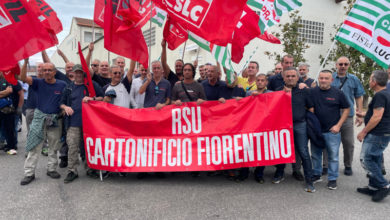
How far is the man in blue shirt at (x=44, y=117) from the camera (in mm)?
4758

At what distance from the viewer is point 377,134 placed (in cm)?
406

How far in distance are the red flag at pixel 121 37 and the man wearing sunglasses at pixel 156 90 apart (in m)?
0.24

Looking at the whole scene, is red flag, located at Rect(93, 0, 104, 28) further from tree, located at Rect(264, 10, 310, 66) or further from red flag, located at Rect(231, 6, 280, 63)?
tree, located at Rect(264, 10, 310, 66)

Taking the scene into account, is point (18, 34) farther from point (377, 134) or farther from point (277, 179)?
point (377, 134)

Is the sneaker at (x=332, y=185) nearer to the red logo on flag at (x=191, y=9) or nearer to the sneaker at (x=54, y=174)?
the red logo on flag at (x=191, y=9)

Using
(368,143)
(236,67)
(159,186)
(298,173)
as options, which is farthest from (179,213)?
(236,67)

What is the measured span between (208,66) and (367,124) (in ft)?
8.59

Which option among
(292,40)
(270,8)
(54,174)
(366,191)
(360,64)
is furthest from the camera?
(360,64)

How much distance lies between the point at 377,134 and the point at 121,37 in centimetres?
418

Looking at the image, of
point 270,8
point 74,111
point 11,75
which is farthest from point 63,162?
point 270,8

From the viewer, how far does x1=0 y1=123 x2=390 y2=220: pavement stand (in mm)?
3615

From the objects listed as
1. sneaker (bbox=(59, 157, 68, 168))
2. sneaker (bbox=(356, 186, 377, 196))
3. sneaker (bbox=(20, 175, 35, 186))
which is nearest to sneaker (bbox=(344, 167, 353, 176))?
sneaker (bbox=(356, 186, 377, 196))

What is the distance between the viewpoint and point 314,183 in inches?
188

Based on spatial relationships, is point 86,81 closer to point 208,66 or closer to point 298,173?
point 208,66
